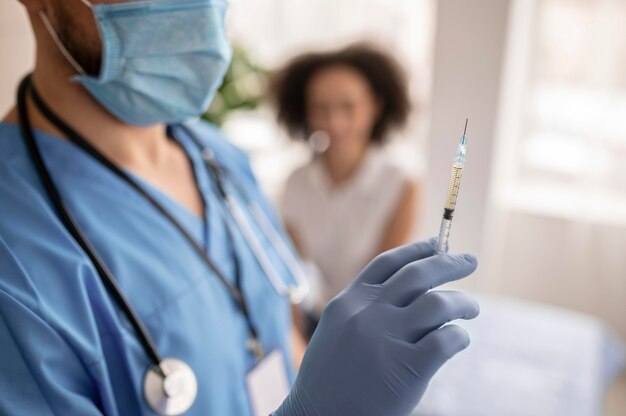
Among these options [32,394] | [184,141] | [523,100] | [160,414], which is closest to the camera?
[32,394]

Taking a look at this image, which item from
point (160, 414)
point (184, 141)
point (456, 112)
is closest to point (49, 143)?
point (184, 141)

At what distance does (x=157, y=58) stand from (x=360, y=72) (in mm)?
1216

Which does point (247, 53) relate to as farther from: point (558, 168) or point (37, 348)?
point (37, 348)

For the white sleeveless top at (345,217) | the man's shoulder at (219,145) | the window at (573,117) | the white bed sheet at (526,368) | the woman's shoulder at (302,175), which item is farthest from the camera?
the window at (573,117)

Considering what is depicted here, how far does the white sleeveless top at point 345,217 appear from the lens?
1.90 m

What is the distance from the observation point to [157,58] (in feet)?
2.69

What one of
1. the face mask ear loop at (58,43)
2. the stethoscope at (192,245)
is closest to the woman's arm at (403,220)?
the stethoscope at (192,245)

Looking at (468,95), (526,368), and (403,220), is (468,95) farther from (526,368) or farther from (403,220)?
(526,368)

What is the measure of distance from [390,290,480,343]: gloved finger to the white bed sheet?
0.86 metres

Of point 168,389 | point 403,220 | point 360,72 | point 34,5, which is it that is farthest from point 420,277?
point 360,72

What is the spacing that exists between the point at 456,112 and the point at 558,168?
85 centimetres

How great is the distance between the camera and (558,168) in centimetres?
256

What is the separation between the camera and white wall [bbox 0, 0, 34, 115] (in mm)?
1124

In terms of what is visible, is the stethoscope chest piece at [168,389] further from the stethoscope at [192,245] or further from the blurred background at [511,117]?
the blurred background at [511,117]
